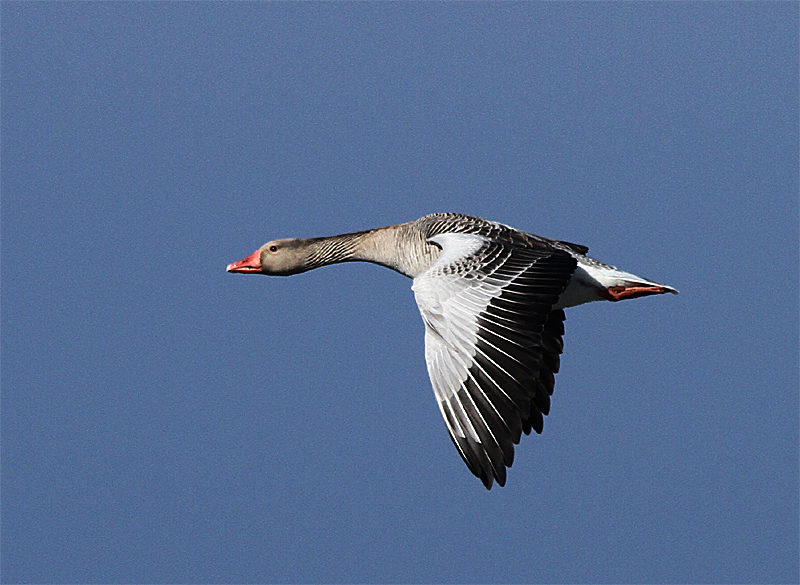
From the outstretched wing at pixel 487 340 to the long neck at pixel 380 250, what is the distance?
1275mm

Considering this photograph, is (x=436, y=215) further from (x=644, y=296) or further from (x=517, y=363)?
(x=517, y=363)

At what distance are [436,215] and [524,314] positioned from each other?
115 inches

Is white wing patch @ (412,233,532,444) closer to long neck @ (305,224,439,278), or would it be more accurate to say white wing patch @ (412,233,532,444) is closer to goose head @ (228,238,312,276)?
long neck @ (305,224,439,278)

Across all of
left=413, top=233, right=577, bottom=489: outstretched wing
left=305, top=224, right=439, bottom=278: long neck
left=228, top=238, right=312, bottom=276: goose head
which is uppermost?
left=228, top=238, right=312, bottom=276: goose head

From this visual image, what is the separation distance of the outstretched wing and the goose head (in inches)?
107

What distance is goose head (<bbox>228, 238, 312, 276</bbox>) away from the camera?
9953 millimetres

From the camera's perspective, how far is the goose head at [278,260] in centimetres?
995

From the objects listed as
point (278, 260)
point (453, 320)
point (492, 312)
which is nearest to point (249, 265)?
point (278, 260)

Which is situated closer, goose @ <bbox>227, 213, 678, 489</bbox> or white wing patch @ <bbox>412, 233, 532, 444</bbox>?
goose @ <bbox>227, 213, 678, 489</bbox>

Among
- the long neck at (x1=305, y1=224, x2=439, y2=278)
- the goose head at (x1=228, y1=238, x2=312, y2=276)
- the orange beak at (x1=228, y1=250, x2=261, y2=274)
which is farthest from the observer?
the orange beak at (x1=228, y1=250, x2=261, y2=274)

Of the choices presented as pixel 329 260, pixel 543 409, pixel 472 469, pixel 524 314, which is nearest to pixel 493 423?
pixel 472 469

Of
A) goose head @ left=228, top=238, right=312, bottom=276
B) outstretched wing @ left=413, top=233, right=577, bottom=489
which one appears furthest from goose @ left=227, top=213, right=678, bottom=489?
goose head @ left=228, top=238, right=312, bottom=276

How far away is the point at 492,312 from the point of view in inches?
269

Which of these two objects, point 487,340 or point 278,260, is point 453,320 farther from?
point 278,260
